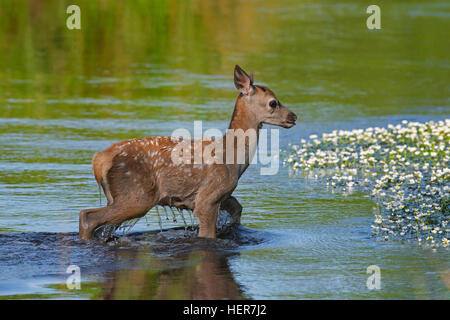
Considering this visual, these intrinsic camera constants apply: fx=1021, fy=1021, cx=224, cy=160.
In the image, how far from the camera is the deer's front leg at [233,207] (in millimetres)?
10320

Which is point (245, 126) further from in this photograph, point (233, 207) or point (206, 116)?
point (206, 116)

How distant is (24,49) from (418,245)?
16.1 meters

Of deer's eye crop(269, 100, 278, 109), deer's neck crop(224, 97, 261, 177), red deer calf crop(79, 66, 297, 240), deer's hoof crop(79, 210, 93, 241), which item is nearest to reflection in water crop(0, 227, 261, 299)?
deer's hoof crop(79, 210, 93, 241)

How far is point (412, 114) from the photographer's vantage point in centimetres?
1738

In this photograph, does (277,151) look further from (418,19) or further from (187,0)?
(187,0)

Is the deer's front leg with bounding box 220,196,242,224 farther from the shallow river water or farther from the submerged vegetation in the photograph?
the submerged vegetation

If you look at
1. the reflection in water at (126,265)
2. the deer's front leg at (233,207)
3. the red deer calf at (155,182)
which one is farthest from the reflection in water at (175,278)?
the deer's front leg at (233,207)

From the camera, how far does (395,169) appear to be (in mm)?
13219

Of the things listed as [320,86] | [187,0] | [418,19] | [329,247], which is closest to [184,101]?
[320,86]

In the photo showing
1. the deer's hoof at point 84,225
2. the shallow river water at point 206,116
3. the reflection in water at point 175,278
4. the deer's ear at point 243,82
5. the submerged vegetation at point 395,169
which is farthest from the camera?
the submerged vegetation at point 395,169

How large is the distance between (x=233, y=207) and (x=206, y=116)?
6482 mm

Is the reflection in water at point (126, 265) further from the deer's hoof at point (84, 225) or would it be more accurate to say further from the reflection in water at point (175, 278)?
the deer's hoof at point (84, 225)

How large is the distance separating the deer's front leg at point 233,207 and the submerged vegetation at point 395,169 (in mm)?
1372

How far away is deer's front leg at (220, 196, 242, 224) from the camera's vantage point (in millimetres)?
10320
